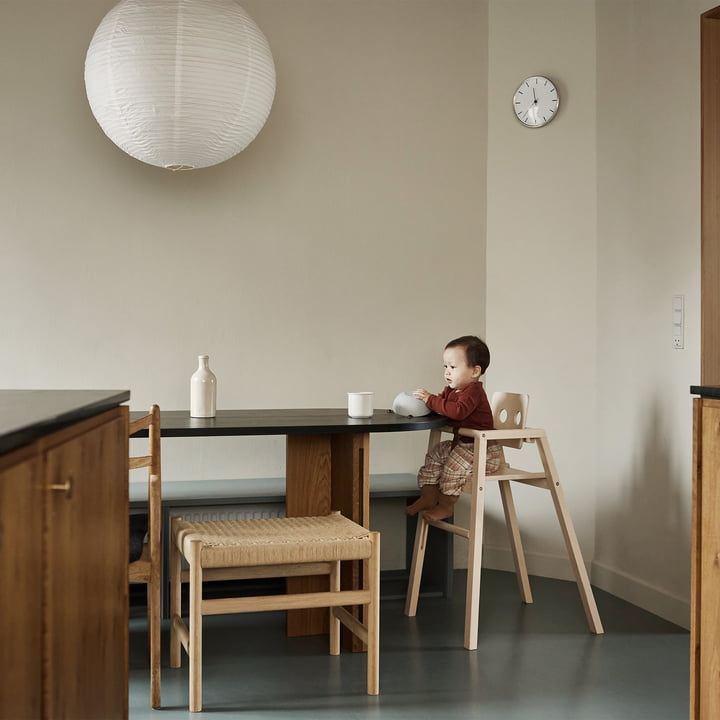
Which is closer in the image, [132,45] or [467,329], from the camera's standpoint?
[132,45]

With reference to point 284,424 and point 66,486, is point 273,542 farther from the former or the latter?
point 66,486

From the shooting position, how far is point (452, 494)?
10.0ft

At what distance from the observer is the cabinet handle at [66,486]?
1.19m

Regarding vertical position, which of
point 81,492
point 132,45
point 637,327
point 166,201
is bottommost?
point 81,492

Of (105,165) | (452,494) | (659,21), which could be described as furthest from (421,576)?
(659,21)

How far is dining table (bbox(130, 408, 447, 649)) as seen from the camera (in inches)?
109

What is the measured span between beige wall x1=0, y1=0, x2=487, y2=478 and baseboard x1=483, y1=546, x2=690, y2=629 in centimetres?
57

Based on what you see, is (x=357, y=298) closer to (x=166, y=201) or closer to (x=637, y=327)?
(x=166, y=201)

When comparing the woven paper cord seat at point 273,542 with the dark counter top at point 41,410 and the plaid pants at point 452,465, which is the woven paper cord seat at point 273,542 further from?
the dark counter top at point 41,410

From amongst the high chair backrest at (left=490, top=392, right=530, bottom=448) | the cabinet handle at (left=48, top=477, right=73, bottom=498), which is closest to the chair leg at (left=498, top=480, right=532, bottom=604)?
the high chair backrest at (left=490, top=392, right=530, bottom=448)

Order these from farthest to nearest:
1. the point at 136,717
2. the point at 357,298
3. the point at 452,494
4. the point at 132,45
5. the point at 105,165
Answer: the point at 357,298, the point at 105,165, the point at 452,494, the point at 132,45, the point at 136,717

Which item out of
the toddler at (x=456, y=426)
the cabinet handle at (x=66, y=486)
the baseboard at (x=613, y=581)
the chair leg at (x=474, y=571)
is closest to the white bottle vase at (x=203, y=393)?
the toddler at (x=456, y=426)

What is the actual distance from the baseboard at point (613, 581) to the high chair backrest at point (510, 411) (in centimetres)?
74

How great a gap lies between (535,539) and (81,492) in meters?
2.75
